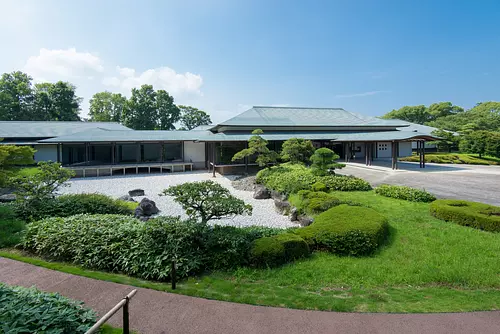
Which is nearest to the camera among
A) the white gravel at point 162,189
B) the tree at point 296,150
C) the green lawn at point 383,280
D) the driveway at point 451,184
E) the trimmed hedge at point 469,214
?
the green lawn at point 383,280

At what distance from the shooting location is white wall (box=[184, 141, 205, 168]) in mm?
23812

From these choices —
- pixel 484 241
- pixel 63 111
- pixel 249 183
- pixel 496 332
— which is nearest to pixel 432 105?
pixel 249 183

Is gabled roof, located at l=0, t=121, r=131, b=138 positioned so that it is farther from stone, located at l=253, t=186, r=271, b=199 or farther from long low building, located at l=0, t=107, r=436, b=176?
stone, located at l=253, t=186, r=271, b=199

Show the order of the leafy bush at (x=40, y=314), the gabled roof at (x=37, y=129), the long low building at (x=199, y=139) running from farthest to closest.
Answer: the gabled roof at (x=37, y=129) < the long low building at (x=199, y=139) < the leafy bush at (x=40, y=314)

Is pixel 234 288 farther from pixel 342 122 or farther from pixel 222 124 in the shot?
pixel 342 122

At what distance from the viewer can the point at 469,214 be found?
720 centimetres

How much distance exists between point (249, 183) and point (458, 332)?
1310 cm

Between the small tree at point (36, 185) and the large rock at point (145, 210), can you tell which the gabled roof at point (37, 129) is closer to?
the small tree at point (36, 185)

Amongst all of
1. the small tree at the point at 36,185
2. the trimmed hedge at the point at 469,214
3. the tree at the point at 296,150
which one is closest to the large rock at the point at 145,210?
the small tree at the point at 36,185

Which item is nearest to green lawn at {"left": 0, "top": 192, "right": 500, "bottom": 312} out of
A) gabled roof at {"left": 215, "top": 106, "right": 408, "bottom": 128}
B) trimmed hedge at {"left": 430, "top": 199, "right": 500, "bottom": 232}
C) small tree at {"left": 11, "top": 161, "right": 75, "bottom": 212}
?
trimmed hedge at {"left": 430, "top": 199, "right": 500, "bottom": 232}

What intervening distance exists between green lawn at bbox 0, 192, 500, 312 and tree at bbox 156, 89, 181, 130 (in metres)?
39.0

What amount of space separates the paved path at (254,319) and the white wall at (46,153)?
23781 mm

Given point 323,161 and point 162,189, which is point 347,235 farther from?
point 162,189

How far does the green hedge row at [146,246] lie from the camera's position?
4.99 m
